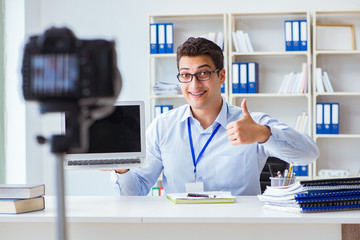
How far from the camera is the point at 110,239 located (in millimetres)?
1806

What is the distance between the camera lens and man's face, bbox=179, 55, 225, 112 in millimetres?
2363

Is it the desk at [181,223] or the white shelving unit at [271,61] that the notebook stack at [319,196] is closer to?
the desk at [181,223]

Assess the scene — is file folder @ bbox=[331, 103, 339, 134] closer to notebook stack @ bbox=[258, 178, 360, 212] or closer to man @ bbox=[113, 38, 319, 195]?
man @ bbox=[113, 38, 319, 195]

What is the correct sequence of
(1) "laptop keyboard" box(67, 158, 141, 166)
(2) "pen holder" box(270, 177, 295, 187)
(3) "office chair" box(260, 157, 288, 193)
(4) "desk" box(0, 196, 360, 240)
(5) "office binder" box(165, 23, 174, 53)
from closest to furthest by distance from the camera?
(4) "desk" box(0, 196, 360, 240) → (2) "pen holder" box(270, 177, 295, 187) → (1) "laptop keyboard" box(67, 158, 141, 166) → (3) "office chair" box(260, 157, 288, 193) → (5) "office binder" box(165, 23, 174, 53)

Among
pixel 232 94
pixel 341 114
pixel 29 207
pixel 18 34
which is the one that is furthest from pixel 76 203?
pixel 341 114

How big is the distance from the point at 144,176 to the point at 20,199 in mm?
728

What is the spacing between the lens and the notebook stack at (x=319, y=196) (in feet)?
5.67

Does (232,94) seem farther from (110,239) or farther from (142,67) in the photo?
(110,239)

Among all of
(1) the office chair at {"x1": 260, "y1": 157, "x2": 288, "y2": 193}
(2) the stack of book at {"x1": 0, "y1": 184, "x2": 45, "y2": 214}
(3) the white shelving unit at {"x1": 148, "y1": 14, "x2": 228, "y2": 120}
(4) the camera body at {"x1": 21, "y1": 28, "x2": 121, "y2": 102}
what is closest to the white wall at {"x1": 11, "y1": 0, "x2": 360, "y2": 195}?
(3) the white shelving unit at {"x1": 148, "y1": 14, "x2": 228, "y2": 120}

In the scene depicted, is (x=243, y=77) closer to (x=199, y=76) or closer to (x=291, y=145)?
(x=199, y=76)

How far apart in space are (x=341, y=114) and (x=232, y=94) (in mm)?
1035

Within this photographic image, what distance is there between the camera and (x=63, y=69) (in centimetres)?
81

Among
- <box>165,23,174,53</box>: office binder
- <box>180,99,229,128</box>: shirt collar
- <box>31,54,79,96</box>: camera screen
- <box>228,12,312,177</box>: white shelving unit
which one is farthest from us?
<box>228,12,312,177</box>: white shelving unit

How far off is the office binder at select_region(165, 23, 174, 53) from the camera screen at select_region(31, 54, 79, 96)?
367cm
